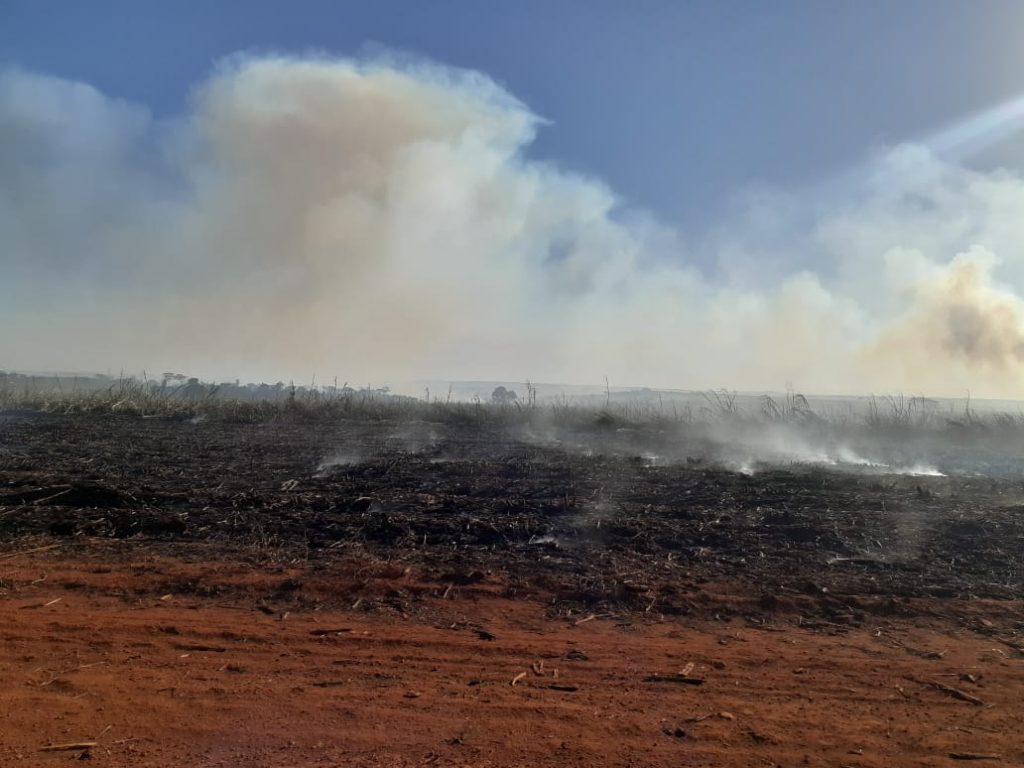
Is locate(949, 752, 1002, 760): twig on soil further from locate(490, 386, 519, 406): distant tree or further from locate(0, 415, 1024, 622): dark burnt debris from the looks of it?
locate(490, 386, 519, 406): distant tree

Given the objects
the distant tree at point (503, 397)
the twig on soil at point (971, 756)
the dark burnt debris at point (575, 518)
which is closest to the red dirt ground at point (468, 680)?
the twig on soil at point (971, 756)

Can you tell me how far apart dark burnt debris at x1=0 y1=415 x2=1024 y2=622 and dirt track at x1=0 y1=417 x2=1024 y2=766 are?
54mm

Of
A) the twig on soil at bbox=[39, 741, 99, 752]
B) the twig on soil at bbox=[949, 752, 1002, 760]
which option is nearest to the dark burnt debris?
the twig on soil at bbox=[949, 752, 1002, 760]

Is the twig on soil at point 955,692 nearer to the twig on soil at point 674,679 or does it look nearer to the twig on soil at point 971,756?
the twig on soil at point 971,756

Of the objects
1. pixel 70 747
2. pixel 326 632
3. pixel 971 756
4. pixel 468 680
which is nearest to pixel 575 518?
pixel 326 632

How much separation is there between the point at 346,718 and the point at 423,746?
0.53 m

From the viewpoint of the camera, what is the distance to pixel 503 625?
4.96 metres

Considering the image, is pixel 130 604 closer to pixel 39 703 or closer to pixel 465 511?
pixel 39 703

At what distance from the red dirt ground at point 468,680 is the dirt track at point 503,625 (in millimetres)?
20

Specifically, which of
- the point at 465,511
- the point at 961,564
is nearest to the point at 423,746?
the point at 465,511

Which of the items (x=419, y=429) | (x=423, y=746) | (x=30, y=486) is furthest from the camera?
(x=419, y=429)

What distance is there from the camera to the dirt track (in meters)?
3.28

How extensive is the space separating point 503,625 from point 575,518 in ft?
11.9

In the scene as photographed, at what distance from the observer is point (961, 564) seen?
6668 millimetres
